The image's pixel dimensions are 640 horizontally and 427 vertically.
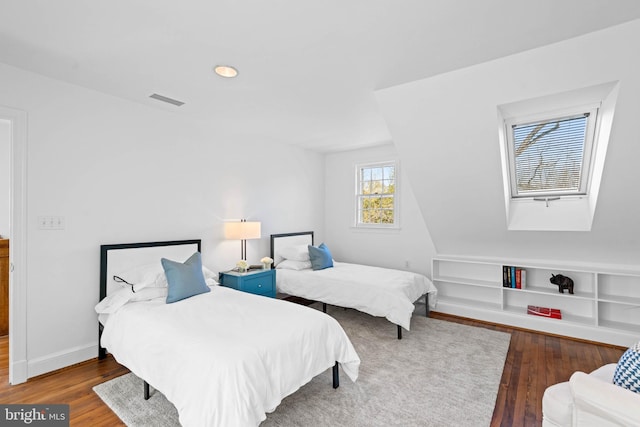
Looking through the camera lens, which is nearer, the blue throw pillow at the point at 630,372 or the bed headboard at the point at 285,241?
the blue throw pillow at the point at 630,372

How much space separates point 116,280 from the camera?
2.94 metres

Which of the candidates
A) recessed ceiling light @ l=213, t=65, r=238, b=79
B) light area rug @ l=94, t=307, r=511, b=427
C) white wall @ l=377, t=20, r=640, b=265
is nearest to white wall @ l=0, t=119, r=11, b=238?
light area rug @ l=94, t=307, r=511, b=427

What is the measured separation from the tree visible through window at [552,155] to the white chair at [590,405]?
256cm

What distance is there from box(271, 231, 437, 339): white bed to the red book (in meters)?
1.12

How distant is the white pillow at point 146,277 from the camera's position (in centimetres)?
275

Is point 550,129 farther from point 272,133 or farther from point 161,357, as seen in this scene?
point 161,357

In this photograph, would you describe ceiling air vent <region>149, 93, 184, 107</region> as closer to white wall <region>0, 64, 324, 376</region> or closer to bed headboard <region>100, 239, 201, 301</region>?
white wall <region>0, 64, 324, 376</region>

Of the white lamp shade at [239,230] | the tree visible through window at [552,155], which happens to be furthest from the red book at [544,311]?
the white lamp shade at [239,230]

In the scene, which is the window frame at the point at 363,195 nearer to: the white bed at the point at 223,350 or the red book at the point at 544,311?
the red book at the point at 544,311

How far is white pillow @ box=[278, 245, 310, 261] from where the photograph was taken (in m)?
4.50

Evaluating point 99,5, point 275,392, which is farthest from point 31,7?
point 275,392

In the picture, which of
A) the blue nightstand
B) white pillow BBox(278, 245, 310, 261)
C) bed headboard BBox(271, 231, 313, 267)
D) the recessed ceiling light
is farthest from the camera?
bed headboard BBox(271, 231, 313, 267)

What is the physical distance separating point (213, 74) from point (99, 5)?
89cm

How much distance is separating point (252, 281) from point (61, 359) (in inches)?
71.0
